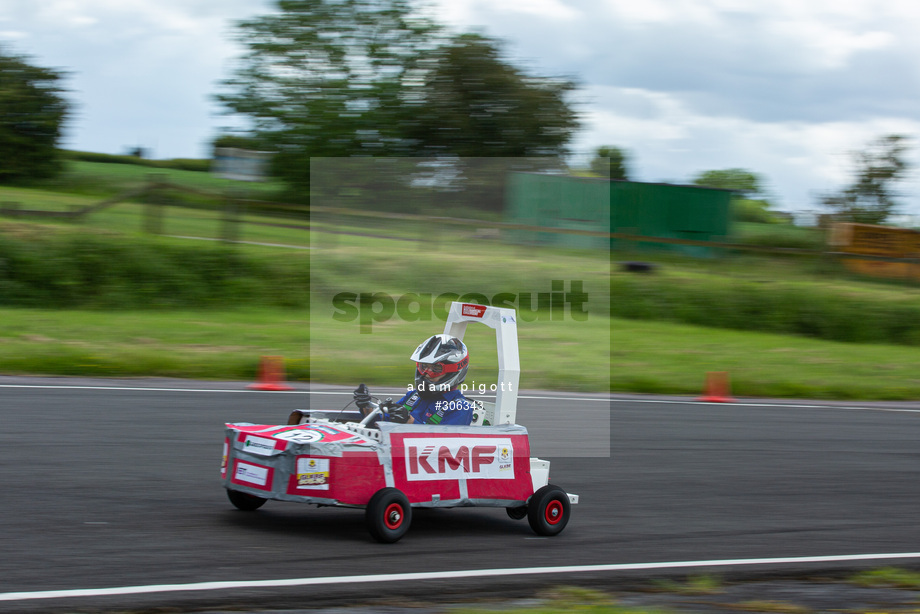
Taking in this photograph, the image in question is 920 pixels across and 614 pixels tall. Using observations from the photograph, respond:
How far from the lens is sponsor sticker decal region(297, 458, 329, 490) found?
6047 millimetres

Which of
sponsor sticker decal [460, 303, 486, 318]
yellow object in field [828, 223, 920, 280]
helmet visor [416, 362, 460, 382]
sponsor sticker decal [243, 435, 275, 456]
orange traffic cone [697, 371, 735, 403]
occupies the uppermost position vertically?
yellow object in field [828, 223, 920, 280]

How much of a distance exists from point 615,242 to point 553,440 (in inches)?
660

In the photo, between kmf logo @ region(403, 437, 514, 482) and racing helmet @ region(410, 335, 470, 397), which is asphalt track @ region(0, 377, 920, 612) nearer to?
kmf logo @ region(403, 437, 514, 482)

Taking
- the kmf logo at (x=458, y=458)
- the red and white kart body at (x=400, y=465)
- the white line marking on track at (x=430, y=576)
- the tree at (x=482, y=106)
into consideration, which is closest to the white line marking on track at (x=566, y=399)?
the red and white kart body at (x=400, y=465)

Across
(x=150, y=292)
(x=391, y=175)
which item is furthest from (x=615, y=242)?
(x=150, y=292)

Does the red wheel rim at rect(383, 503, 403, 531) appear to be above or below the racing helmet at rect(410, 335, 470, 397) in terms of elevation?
below

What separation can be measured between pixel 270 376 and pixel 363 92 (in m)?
21.9

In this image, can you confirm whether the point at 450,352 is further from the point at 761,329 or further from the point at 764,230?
the point at 764,230

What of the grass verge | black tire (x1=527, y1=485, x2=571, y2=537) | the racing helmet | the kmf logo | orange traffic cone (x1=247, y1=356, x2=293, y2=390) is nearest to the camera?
the kmf logo

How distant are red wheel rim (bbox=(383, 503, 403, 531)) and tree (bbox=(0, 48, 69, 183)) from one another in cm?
3434

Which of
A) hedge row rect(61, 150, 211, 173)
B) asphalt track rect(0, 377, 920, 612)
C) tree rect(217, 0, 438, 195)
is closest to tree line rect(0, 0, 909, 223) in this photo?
tree rect(217, 0, 438, 195)

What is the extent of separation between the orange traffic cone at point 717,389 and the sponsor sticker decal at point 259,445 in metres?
10.00

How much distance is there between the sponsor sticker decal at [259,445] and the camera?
6168mm

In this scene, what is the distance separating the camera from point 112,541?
19.7 feet
